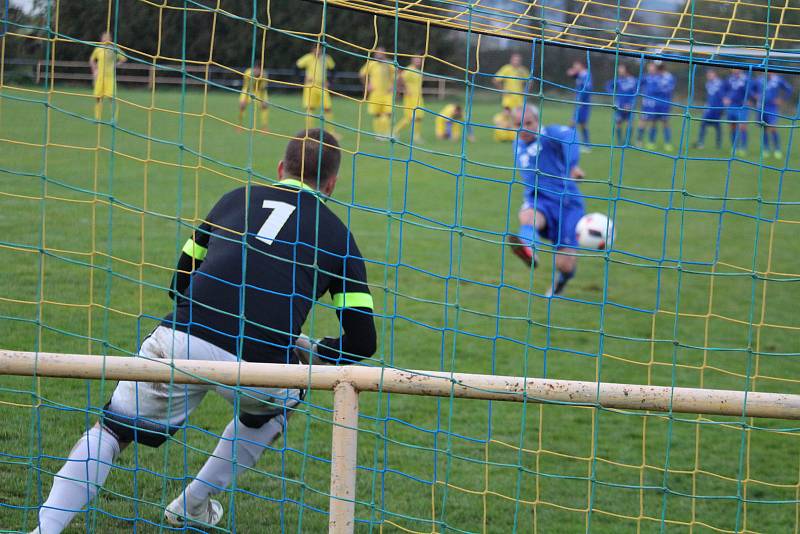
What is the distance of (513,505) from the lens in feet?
13.3

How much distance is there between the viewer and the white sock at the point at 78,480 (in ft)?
9.91

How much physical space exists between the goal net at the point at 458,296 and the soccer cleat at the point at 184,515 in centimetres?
12

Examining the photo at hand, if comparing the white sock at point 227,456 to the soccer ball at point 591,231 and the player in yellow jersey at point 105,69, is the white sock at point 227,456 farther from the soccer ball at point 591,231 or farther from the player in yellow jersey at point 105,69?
the soccer ball at point 591,231

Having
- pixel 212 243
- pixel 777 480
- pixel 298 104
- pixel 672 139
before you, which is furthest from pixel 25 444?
pixel 298 104

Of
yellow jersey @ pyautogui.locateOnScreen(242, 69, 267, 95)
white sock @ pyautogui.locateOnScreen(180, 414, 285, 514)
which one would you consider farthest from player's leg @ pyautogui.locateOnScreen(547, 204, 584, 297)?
white sock @ pyautogui.locateOnScreen(180, 414, 285, 514)

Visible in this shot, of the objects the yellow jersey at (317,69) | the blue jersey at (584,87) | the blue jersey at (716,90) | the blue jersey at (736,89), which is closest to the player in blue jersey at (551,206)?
the blue jersey at (584,87)

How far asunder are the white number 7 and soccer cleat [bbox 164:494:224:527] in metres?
1.03

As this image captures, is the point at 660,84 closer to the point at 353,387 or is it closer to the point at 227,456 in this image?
the point at 227,456

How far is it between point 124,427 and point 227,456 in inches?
18.0

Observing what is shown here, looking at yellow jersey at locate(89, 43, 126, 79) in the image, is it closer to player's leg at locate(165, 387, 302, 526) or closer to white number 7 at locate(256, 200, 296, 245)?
white number 7 at locate(256, 200, 296, 245)

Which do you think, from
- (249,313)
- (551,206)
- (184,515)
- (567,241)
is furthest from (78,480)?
(567,241)

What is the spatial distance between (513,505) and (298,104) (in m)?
24.8

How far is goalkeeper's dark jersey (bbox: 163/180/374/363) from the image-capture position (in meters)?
3.16

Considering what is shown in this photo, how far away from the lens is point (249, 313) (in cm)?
316
